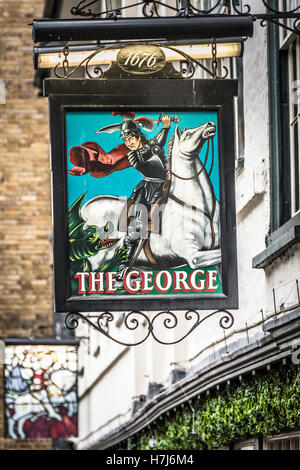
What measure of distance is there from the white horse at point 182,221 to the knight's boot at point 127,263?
39 millimetres

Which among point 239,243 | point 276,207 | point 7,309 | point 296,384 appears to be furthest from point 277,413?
point 7,309

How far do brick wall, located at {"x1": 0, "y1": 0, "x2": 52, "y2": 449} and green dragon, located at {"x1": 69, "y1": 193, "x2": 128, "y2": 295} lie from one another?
1711cm

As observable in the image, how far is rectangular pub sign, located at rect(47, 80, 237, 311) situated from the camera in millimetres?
6828

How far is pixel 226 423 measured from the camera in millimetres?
9070

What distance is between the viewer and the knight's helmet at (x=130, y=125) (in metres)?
7.05

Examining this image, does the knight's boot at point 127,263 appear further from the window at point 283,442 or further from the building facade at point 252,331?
the window at point 283,442

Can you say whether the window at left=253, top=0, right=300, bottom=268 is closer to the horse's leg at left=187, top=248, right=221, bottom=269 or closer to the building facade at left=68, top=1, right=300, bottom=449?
the building facade at left=68, top=1, right=300, bottom=449

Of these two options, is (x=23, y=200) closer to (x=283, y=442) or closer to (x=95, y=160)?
(x=283, y=442)

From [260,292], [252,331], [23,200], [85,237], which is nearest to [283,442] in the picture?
[252,331]

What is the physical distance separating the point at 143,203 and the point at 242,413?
2.25m

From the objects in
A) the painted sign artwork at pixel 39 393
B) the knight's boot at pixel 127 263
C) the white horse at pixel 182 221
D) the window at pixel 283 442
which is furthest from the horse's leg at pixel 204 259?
the painted sign artwork at pixel 39 393

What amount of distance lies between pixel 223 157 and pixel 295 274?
852 mm

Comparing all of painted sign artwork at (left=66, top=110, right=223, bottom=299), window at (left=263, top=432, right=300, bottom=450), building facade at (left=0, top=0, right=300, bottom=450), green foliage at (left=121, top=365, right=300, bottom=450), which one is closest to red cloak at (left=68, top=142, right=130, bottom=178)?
painted sign artwork at (left=66, top=110, right=223, bottom=299)

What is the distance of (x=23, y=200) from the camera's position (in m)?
24.2
